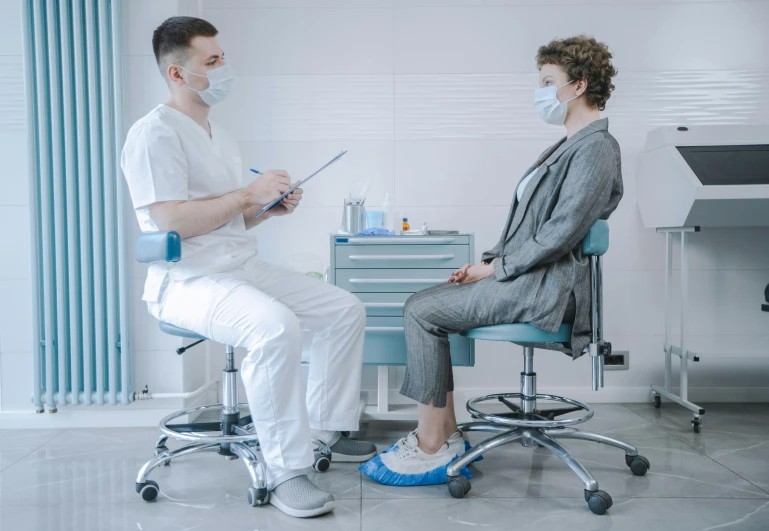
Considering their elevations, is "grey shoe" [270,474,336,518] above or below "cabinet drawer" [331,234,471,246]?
below

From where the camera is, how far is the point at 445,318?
213 cm

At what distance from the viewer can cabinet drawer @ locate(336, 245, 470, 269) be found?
2.80 metres

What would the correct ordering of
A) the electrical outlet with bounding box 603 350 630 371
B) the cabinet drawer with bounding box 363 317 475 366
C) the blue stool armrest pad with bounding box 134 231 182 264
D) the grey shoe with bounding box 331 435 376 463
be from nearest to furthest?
the blue stool armrest pad with bounding box 134 231 182 264
the grey shoe with bounding box 331 435 376 463
the cabinet drawer with bounding box 363 317 475 366
the electrical outlet with bounding box 603 350 630 371

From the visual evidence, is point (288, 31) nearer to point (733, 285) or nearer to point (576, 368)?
point (576, 368)

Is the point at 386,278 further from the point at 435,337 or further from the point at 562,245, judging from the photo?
the point at 562,245

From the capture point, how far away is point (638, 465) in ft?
7.45

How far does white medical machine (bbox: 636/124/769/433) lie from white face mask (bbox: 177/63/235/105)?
194 centimetres

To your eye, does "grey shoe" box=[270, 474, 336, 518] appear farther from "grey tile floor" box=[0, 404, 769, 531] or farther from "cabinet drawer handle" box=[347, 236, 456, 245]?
"cabinet drawer handle" box=[347, 236, 456, 245]

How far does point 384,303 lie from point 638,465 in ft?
3.81

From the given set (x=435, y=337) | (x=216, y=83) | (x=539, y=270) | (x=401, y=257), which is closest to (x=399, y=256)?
(x=401, y=257)

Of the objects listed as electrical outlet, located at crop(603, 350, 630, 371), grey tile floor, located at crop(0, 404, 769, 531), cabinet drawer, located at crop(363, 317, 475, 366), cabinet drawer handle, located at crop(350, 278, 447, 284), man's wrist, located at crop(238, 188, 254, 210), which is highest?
man's wrist, located at crop(238, 188, 254, 210)

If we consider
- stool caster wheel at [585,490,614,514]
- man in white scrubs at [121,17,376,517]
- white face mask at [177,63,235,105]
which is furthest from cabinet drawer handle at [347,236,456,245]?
stool caster wheel at [585,490,614,514]

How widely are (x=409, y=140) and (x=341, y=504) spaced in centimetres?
198

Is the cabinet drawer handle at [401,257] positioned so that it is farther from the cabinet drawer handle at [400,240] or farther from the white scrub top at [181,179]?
the white scrub top at [181,179]
